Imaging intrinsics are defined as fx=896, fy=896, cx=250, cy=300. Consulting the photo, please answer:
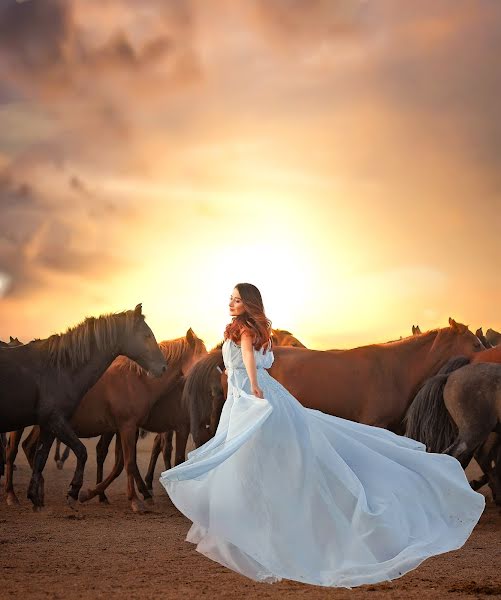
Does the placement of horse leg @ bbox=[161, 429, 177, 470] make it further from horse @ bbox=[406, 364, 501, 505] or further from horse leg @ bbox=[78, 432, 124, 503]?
horse @ bbox=[406, 364, 501, 505]

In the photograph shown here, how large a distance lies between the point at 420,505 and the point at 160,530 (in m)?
3.87

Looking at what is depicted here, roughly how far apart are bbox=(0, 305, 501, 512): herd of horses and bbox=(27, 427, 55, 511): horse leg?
0.02 metres

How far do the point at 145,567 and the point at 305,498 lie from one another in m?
1.64

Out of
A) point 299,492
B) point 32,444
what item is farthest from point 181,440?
point 299,492

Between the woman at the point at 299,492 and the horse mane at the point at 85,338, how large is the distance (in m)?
5.19

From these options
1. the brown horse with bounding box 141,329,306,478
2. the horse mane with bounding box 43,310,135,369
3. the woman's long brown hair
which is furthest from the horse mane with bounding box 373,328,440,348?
the woman's long brown hair

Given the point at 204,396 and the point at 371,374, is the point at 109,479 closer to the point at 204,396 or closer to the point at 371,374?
the point at 204,396

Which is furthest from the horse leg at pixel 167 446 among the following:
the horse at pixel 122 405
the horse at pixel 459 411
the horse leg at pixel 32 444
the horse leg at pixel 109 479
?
the horse at pixel 459 411

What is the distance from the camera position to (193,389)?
39.3 ft

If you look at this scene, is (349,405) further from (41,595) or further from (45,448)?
(41,595)

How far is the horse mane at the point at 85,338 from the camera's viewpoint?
1114 cm

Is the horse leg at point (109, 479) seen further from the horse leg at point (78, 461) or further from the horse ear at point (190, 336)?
the horse ear at point (190, 336)

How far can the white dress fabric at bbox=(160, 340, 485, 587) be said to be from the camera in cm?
560

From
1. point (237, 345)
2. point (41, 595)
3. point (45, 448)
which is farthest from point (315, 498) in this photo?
point (45, 448)
